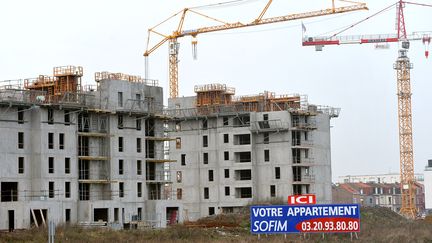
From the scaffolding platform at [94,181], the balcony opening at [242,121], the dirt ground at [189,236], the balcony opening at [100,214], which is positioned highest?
the balcony opening at [242,121]

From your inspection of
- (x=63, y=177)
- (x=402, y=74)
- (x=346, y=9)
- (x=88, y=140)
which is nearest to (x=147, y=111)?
(x=88, y=140)

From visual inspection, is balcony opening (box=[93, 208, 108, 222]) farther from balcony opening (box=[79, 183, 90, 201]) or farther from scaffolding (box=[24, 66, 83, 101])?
scaffolding (box=[24, 66, 83, 101])

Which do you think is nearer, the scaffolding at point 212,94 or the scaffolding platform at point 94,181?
the scaffolding platform at point 94,181

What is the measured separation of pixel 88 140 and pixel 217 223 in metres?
14.1

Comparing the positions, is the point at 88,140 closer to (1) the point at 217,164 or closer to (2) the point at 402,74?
(1) the point at 217,164

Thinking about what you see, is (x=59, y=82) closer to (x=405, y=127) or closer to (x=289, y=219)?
(x=289, y=219)

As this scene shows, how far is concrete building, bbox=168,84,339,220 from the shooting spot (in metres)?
98.1

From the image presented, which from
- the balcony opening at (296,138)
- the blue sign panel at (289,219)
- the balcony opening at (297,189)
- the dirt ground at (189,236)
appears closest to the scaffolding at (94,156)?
the dirt ground at (189,236)

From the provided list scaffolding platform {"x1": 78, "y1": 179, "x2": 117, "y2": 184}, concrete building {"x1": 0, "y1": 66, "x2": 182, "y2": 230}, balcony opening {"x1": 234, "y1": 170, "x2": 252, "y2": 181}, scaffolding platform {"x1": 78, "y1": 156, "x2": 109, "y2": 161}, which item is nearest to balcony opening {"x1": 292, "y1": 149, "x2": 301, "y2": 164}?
balcony opening {"x1": 234, "y1": 170, "x2": 252, "y2": 181}

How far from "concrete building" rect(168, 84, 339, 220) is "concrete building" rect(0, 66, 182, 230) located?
1521 centimetres

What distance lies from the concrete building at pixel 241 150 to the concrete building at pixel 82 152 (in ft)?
49.9

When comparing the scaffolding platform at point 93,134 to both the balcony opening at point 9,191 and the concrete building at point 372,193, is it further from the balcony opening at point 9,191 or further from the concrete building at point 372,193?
the concrete building at point 372,193

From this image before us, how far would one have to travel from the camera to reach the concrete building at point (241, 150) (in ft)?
322

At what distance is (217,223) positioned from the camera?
77.3 meters
